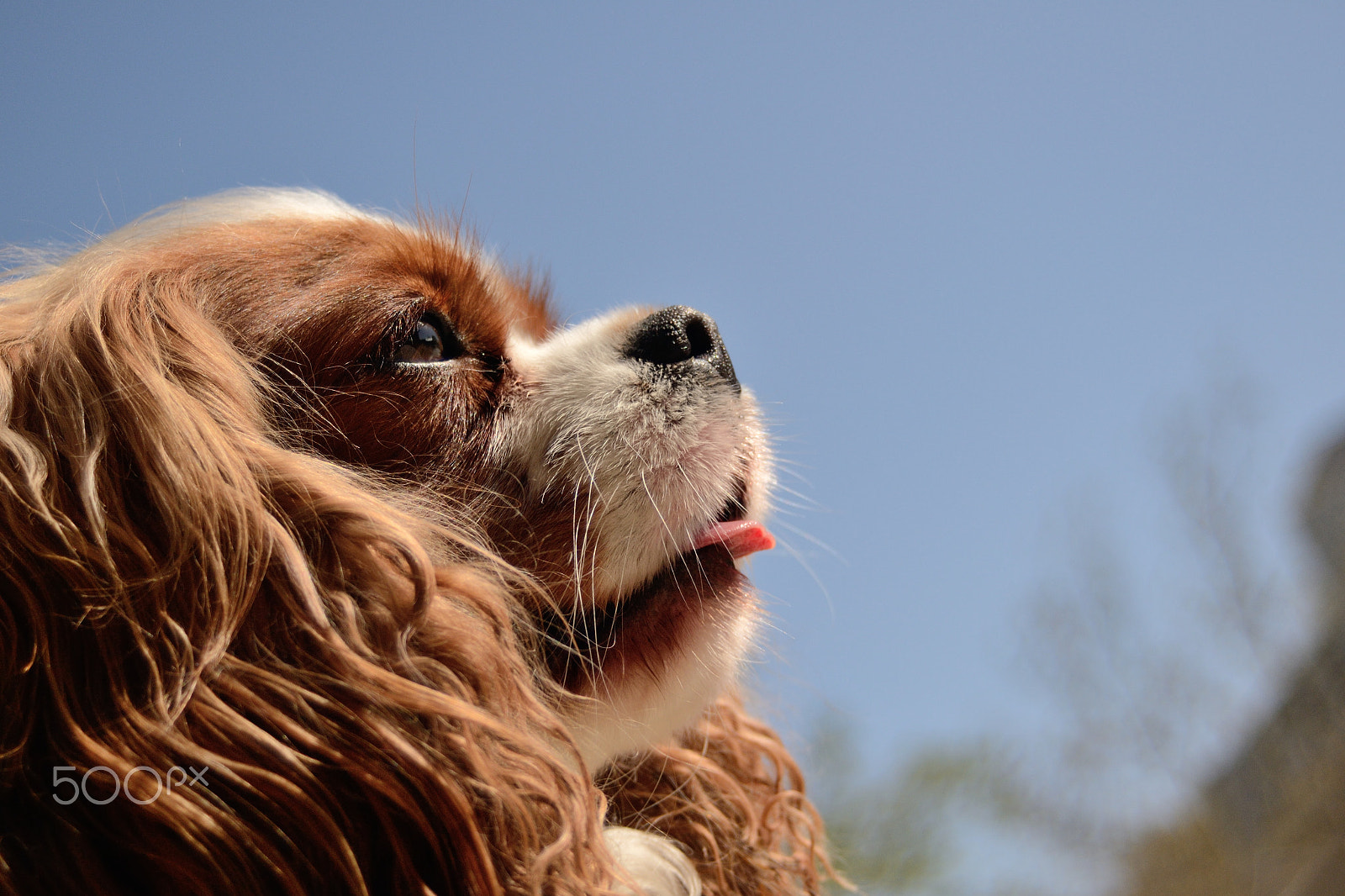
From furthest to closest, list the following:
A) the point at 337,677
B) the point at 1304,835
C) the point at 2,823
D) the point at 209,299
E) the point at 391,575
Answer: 1. the point at 1304,835
2. the point at 209,299
3. the point at 391,575
4. the point at 337,677
5. the point at 2,823

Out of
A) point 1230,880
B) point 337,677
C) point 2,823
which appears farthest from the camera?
point 1230,880

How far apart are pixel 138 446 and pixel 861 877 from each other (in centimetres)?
321

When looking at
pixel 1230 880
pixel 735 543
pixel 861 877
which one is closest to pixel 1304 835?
pixel 1230 880

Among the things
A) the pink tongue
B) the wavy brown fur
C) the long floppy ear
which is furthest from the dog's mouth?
the wavy brown fur

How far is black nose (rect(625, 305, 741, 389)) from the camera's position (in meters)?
1.78

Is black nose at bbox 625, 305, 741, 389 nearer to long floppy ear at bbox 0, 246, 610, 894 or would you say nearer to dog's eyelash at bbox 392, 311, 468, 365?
dog's eyelash at bbox 392, 311, 468, 365

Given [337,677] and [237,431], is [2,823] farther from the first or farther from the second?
[237,431]

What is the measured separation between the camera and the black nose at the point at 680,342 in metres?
1.78

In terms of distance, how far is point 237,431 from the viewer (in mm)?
1387

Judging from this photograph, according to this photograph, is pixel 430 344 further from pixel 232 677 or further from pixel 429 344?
pixel 232 677

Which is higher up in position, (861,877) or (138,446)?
(138,446)

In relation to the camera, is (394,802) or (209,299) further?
(209,299)

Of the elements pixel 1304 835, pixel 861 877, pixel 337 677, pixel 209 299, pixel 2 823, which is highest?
pixel 209 299

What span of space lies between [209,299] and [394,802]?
3.04ft
